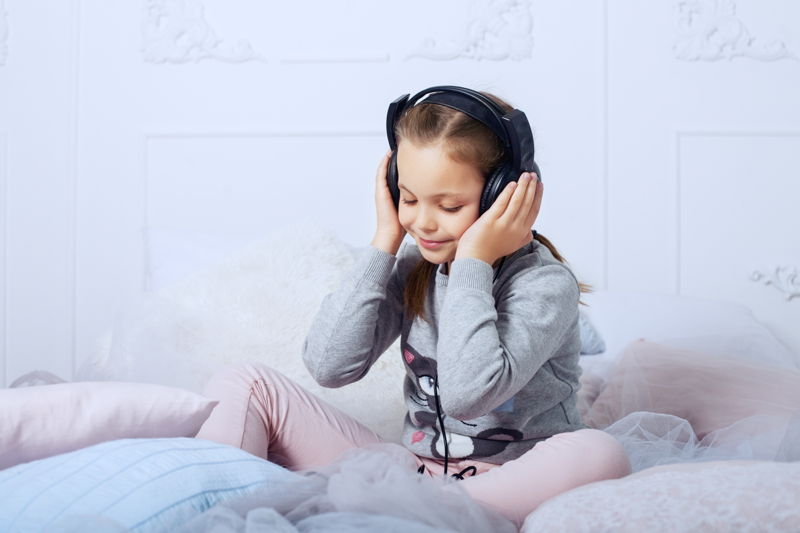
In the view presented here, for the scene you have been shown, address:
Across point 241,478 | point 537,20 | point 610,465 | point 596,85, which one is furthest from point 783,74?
point 241,478

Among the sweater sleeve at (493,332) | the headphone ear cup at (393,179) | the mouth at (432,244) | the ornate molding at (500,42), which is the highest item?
the ornate molding at (500,42)

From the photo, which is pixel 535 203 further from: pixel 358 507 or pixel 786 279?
pixel 786 279

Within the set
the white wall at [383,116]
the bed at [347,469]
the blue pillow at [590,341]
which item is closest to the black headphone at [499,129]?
the bed at [347,469]

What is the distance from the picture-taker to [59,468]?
75 cm

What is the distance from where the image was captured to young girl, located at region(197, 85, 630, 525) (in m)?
1.00

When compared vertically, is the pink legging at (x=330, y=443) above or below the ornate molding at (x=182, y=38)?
below

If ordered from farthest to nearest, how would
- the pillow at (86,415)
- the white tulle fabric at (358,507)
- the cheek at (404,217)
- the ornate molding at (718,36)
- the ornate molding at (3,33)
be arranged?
the ornate molding at (3,33)
the ornate molding at (718,36)
the cheek at (404,217)
the pillow at (86,415)
the white tulle fabric at (358,507)

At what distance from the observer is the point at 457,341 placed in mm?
1029

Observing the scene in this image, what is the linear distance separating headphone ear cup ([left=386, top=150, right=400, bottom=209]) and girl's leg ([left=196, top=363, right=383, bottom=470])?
31 centimetres

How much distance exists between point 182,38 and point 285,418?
4.94 feet

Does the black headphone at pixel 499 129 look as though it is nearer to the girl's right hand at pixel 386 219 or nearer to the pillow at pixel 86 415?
the girl's right hand at pixel 386 219

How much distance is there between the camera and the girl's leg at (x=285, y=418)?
1.14 meters

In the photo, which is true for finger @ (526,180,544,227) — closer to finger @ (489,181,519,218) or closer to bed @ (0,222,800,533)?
finger @ (489,181,519,218)

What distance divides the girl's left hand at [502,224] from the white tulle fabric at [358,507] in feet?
1.14
